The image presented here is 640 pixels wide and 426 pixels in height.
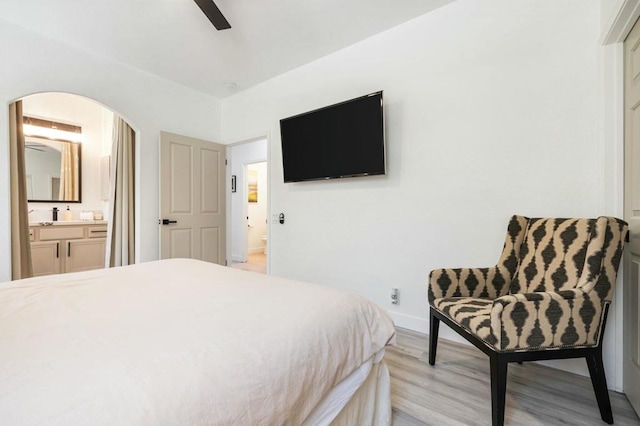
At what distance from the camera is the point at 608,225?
53.8 inches

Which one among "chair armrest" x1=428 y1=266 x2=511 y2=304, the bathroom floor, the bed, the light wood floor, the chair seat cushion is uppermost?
the bed

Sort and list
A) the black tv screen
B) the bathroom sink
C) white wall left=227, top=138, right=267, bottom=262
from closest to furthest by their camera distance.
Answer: the black tv screen, the bathroom sink, white wall left=227, top=138, right=267, bottom=262

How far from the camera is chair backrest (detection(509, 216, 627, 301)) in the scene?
1.35 meters

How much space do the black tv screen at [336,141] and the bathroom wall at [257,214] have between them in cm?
393

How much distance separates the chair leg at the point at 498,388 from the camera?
1.24 m

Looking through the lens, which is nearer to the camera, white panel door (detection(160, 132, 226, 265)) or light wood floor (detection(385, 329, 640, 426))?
light wood floor (detection(385, 329, 640, 426))

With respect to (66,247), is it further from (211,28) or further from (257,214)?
(257,214)

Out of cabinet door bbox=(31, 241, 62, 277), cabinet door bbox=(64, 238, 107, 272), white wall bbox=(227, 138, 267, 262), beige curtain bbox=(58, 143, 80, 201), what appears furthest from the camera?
white wall bbox=(227, 138, 267, 262)

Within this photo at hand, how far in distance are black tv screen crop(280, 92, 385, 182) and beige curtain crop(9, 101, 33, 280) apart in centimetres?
239

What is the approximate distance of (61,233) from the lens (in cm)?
380

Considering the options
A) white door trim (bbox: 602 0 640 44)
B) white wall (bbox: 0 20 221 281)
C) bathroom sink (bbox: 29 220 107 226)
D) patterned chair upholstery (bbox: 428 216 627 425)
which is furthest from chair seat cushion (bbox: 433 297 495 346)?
bathroom sink (bbox: 29 220 107 226)

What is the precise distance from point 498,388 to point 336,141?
2174 mm

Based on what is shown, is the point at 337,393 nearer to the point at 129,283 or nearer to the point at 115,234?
the point at 129,283

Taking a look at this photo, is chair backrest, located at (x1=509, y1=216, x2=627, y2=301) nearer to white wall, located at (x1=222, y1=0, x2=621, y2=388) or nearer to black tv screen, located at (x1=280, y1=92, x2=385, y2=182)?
white wall, located at (x1=222, y1=0, x2=621, y2=388)
